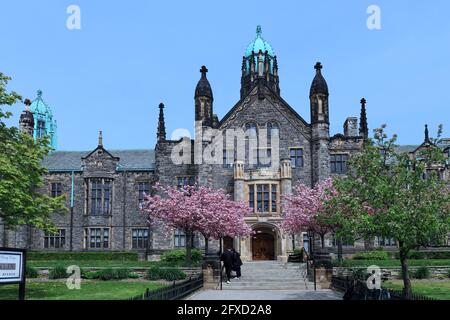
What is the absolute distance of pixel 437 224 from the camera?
17484 millimetres

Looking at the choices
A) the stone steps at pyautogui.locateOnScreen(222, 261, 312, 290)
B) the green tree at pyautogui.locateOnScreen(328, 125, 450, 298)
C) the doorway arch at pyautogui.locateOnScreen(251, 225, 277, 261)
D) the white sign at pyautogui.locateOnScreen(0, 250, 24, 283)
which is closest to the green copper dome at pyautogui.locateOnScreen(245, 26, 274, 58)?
the doorway arch at pyautogui.locateOnScreen(251, 225, 277, 261)

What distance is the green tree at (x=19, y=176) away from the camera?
2089 centimetres

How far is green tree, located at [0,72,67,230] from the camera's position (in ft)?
68.5

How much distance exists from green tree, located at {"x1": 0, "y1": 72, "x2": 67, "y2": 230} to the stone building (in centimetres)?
2293

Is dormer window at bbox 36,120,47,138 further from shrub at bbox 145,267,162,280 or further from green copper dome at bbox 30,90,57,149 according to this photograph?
shrub at bbox 145,267,162,280

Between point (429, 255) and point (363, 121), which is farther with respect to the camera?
point (363, 121)

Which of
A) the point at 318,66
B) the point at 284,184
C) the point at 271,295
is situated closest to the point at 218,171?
the point at 284,184

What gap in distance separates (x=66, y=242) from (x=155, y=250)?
918 cm

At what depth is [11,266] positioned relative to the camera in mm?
11352

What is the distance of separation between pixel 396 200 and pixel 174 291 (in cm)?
819

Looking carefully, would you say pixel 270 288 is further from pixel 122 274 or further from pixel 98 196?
pixel 98 196

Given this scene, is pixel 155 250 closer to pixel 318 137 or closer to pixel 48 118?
pixel 318 137

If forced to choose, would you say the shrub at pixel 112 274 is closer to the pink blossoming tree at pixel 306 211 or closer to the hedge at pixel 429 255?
the pink blossoming tree at pixel 306 211
